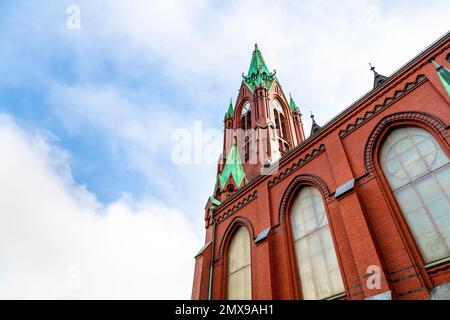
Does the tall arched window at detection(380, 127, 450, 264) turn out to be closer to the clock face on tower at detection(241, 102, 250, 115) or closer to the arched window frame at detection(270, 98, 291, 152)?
the arched window frame at detection(270, 98, 291, 152)

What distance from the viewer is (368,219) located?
802 cm

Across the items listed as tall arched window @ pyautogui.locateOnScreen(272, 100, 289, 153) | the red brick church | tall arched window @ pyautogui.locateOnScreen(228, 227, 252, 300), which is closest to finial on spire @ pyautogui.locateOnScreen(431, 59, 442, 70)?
the red brick church

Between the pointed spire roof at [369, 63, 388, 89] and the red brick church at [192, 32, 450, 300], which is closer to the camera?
the red brick church at [192, 32, 450, 300]

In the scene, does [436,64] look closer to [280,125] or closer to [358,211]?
[358,211]

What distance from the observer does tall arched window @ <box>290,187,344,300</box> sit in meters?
8.61

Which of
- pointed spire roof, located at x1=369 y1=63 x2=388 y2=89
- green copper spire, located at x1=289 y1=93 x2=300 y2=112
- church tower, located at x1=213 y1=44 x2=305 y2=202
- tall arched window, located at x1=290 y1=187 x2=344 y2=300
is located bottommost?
tall arched window, located at x1=290 y1=187 x2=344 y2=300

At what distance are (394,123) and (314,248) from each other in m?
4.45

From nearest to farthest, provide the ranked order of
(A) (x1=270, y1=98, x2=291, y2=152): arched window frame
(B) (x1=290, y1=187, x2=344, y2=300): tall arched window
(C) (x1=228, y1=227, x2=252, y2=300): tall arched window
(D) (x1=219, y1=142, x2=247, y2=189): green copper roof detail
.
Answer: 1. (B) (x1=290, y1=187, x2=344, y2=300): tall arched window
2. (C) (x1=228, y1=227, x2=252, y2=300): tall arched window
3. (D) (x1=219, y1=142, x2=247, y2=189): green copper roof detail
4. (A) (x1=270, y1=98, x2=291, y2=152): arched window frame

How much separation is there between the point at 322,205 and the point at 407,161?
2.85m

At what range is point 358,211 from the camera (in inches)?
318

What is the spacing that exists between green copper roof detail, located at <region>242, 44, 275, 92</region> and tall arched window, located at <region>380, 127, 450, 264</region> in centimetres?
2463
